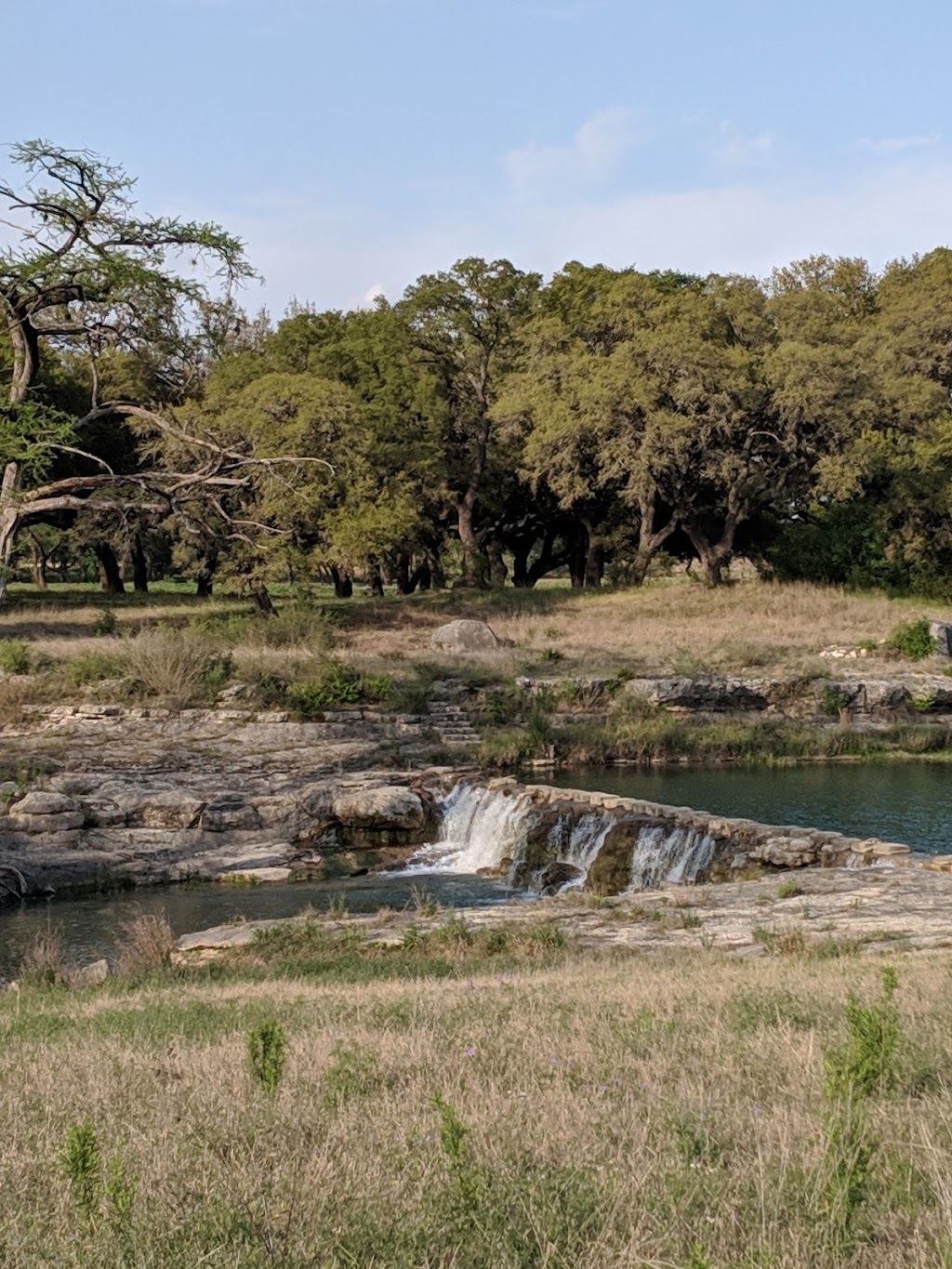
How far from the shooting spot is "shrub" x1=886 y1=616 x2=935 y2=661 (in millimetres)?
34375

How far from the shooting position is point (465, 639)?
35469 millimetres

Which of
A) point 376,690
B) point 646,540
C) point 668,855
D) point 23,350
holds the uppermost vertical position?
point 23,350

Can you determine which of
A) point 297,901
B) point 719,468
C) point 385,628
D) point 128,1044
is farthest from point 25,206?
point 719,468

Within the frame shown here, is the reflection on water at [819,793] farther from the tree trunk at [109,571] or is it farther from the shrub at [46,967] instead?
the tree trunk at [109,571]

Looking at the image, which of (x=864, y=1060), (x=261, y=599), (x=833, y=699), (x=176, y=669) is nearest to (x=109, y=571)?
(x=261, y=599)

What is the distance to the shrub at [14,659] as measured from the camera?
27.9 m

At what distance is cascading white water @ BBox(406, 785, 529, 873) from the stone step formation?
5.15 meters

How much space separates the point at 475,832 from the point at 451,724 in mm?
7913

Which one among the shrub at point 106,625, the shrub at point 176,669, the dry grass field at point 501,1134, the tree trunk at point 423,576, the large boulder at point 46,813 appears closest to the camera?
the dry grass field at point 501,1134

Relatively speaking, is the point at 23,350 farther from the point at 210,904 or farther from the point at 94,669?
the point at 94,669

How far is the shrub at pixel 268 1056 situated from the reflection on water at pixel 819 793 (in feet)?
51.0

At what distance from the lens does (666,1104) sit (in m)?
4.72

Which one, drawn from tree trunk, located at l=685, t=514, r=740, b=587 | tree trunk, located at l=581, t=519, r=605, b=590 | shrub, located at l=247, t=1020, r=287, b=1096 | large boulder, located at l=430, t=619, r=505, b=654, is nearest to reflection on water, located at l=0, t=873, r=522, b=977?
shrub, located at l=247, t=1020, r=287, b=1096

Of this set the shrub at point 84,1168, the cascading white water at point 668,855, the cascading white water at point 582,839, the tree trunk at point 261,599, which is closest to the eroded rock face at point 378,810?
the cascading white water at point 582,839
